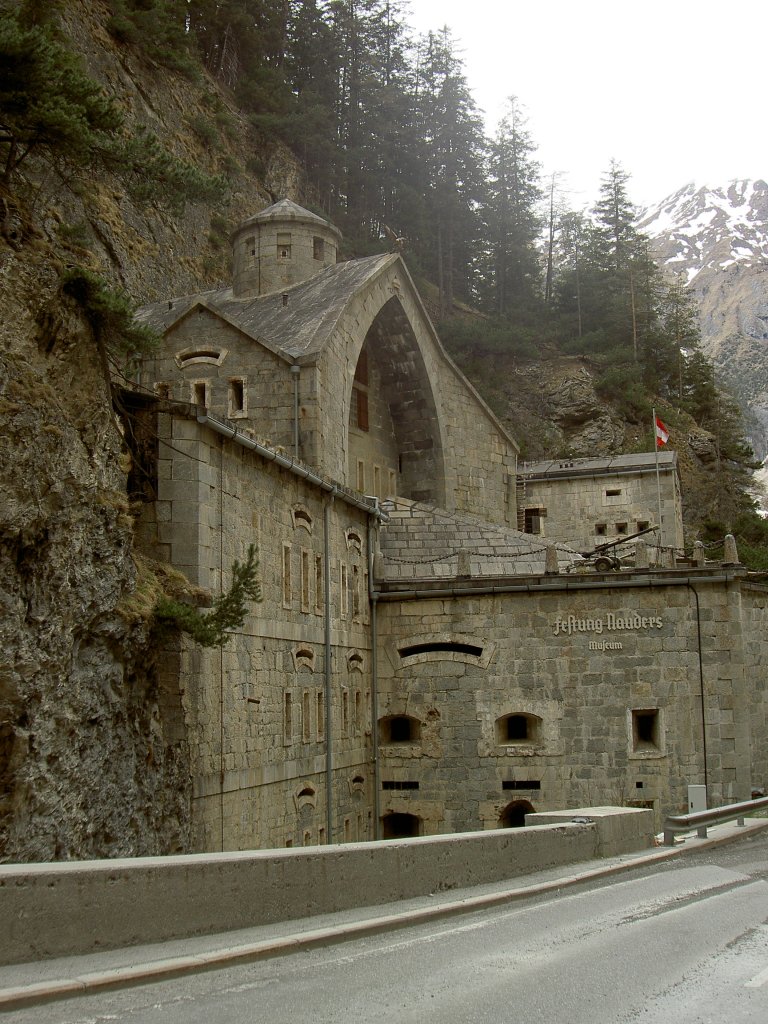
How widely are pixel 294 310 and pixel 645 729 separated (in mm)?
14512

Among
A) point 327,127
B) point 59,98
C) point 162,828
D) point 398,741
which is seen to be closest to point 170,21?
point 327,127

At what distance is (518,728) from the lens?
2591 centimetres

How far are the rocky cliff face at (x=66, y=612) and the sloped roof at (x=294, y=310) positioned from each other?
1144 centimetres

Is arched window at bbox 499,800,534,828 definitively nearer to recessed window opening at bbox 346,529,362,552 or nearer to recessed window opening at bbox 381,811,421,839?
recessed window opening at bbox 381,811,421,839

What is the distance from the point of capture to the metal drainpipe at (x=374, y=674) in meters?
25.5

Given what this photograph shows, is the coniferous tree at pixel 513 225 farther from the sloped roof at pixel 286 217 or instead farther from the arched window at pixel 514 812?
the arched window at pixel 514 812

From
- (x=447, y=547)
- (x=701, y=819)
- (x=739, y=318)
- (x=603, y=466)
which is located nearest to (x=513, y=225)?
(x=603, y=466)

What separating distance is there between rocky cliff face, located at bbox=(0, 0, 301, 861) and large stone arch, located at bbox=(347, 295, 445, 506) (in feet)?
57.3

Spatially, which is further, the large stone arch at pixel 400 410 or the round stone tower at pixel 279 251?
the round stone tower at pixel 279 251

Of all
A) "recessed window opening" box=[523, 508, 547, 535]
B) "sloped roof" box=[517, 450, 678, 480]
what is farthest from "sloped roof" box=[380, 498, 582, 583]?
"sloped roof" box=[517, 450, 678, 480]

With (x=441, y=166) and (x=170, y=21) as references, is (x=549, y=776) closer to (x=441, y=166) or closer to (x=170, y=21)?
(x=170, y=21)

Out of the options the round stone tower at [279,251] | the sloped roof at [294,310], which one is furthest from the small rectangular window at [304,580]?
the round stone tower at [279,251]

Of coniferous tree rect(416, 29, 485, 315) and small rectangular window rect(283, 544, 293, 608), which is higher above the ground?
coniferous tree rect(416, 29, 485, 315)

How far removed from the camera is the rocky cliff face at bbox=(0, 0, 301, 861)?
12125 millimetres
